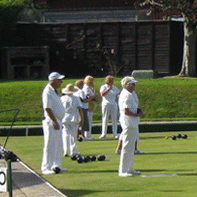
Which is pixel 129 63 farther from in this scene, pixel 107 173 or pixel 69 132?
pixel 107 173

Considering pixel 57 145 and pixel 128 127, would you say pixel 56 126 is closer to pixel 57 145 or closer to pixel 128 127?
pixel 57 145

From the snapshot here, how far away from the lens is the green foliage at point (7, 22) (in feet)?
92.3

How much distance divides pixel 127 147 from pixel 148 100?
1282 cm

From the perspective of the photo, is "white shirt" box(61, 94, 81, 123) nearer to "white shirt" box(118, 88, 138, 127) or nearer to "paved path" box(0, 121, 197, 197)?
"paved path" box(0, 121, 197, 197)

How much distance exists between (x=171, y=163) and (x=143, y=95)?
1154 centimetres

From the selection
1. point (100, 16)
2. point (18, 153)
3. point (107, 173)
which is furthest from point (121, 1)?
point (107, 173)

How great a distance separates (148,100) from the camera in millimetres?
22547

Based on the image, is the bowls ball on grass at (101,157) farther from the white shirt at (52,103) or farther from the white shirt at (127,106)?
the white shirt at (127,106)

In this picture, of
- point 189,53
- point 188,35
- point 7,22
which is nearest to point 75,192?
point 189,53

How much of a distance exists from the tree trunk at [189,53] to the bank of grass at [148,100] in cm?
220

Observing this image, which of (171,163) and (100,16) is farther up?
(100,16)

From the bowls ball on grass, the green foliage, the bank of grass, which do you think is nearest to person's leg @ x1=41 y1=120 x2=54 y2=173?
the bowls ball on grass

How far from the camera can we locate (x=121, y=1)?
116ft

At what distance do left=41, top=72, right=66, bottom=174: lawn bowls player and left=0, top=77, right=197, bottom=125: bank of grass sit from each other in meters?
10.4
